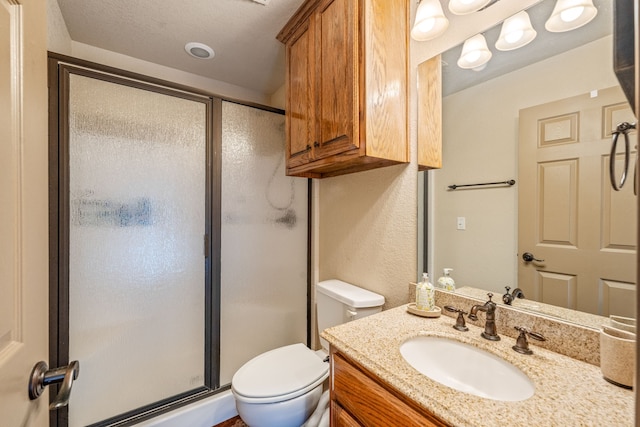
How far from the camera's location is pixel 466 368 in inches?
33.4

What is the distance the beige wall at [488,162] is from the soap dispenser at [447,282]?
0.07 ft

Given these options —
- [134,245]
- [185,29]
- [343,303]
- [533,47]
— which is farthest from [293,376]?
[185,29]

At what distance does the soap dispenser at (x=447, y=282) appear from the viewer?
1119 mm

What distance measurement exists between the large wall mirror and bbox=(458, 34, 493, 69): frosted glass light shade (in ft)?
0.07

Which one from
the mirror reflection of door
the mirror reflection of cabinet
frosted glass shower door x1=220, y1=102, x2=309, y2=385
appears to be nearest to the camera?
the mirror reflection of door

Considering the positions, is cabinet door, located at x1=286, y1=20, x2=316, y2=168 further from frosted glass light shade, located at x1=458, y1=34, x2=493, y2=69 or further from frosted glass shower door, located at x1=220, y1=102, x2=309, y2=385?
frosted glass light shade, located at x1=458, y1=34, x2=493, y2=69

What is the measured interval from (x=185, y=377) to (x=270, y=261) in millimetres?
840

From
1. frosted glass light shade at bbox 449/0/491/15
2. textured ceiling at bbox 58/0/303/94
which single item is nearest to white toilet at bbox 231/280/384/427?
frosted glass light shade at bbox 449/0/491/15

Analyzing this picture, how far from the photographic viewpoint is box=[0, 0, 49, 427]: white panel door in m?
0.43

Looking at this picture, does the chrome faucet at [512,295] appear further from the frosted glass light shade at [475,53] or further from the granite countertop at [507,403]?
the frosted glass light shade at [475,53]

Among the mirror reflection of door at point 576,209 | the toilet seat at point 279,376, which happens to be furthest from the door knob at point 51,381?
the mirror reflection of door at point 576,209

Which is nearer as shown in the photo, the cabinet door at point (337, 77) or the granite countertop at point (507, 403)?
the granite countertop at point (507, 403)

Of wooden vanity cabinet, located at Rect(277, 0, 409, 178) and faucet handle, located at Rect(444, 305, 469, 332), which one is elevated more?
wooden vanity cabinet, located at Rect(277, 0, 409, 178)

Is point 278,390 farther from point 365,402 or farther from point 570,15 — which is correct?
point 570,15
